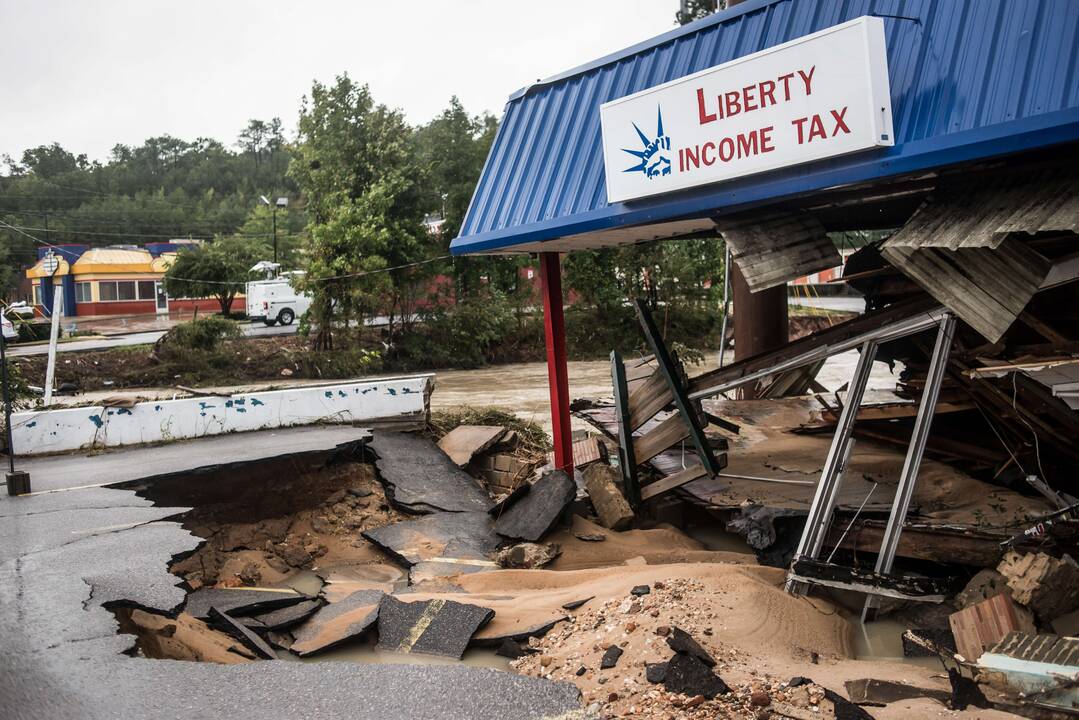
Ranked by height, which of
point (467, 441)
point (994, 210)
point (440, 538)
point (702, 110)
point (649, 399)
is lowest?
point (440, 538)

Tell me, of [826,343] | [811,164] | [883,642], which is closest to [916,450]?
[826,343]

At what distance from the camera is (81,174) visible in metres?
93.3

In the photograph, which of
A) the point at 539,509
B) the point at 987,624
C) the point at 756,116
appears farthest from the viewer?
the point at 539,509

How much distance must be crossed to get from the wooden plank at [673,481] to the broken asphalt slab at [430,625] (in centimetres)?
325

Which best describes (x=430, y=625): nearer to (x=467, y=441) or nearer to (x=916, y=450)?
(x=916, y=450)

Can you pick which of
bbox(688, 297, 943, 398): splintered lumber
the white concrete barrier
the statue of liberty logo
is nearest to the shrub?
the white concrete barrier

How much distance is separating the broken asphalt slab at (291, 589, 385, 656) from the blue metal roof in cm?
403

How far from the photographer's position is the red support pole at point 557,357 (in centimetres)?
1046

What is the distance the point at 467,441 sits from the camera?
1198cm

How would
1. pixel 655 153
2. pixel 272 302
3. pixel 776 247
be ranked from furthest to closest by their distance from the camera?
pixel 272 302 < pixel 655 153 < pixel 776 247

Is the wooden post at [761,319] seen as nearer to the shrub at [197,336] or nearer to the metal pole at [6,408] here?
the metal pole at [6,408]

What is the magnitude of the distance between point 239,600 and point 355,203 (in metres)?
26.6

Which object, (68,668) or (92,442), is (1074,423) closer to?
(68,668)

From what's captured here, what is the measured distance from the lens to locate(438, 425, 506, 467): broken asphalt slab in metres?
11.6
